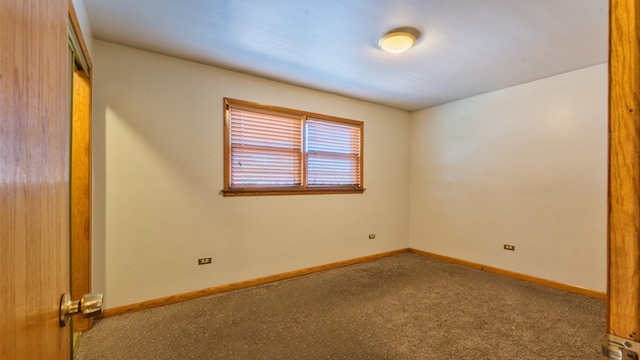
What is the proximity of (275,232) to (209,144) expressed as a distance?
130cm

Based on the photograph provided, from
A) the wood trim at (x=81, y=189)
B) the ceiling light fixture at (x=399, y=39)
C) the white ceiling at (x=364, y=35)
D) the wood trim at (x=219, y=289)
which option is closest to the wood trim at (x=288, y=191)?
the wood trim at (x=219, y=289)

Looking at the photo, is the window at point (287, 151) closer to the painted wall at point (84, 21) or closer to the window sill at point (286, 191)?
the window sill at point (286, 191)

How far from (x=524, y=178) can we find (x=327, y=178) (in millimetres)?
2508

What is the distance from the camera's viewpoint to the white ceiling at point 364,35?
204 centimetres

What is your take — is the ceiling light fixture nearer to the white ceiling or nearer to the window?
the white ceiling

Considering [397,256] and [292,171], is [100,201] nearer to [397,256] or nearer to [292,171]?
[292,171]

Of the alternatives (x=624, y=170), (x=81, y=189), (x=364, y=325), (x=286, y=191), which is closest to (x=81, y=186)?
(x=81, y=189)

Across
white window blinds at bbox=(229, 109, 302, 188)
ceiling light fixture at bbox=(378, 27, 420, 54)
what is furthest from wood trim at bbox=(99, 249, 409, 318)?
ceiling light fixture at bbox=(378, 27, 420, 54)

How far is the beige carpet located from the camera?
2041 mm

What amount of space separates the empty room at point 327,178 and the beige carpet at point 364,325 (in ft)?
0.07

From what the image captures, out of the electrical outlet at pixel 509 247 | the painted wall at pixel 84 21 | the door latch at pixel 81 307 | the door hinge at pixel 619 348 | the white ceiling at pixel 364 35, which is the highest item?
the white ceiling at pixel 364 35

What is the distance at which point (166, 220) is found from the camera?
2799mm

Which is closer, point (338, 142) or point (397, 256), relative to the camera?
point (338, 142)

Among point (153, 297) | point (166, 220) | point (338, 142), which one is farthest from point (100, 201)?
point (338, 142)
